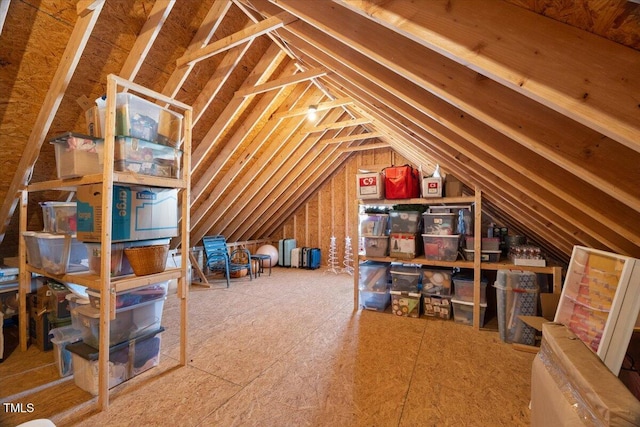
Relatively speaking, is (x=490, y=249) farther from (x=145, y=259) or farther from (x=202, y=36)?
(x=202, y=36)

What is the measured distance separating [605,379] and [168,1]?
3420 mm

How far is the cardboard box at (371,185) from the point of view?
3.71m

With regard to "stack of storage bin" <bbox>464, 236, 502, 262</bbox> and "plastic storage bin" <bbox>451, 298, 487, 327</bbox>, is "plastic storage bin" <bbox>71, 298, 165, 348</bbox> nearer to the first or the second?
"plastic storage bin" <bbox>451, 298, 487, 327</bbox>

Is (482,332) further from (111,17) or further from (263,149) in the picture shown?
(111,17)

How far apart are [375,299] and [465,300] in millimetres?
1132

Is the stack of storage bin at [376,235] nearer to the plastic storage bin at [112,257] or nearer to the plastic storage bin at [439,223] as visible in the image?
the plastic storage bin at [439,223]

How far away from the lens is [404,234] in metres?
3.63

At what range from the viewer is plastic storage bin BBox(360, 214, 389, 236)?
3.80 m

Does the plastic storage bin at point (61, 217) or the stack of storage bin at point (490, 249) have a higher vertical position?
the plastic storage bin at point (61, 217)

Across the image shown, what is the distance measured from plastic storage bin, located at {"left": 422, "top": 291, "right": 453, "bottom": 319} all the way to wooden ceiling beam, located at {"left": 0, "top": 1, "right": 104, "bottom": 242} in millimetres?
4270

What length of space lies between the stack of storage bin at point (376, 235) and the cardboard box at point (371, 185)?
0.29m

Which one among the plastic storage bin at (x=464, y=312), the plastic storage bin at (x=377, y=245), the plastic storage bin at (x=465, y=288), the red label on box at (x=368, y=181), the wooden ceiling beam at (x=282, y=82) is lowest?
the plastic storage bin at (x=464, y=312)

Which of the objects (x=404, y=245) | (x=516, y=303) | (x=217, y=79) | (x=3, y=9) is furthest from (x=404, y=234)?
(x=3, y=9)

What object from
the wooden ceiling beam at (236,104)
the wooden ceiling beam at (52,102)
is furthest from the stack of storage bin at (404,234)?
the wooden ceiling beam at (52,102)
